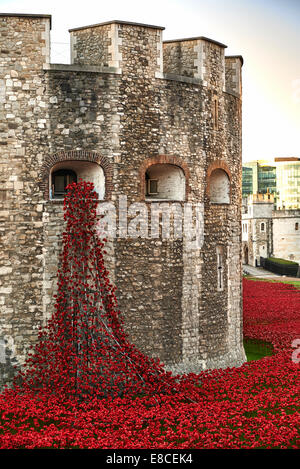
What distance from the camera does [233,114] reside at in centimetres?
1559

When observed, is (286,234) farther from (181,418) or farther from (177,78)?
(181,418)

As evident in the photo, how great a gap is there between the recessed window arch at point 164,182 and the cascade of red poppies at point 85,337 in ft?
6.55

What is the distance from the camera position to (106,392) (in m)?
12.0

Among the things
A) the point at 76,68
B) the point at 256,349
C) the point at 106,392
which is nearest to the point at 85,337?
the point at 106,392

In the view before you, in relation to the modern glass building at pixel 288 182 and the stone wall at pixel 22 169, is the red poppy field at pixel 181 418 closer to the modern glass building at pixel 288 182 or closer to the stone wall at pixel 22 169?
the stone wall at pixel 22 169

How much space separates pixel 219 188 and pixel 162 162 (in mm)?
2776

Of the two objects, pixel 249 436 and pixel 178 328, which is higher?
pixel 178 328

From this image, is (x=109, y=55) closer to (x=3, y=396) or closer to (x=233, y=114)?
(x=233, y=114)

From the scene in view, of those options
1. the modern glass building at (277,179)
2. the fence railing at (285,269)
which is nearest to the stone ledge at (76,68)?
the fence railing at (285,269)

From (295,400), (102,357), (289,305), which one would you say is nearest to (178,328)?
(102,357)

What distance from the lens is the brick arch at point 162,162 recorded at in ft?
43.6

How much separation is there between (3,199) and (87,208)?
6.15 ft

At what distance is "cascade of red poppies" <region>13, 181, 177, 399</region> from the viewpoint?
39.0 ft

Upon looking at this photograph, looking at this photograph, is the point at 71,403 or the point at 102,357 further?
the point at 102,357
